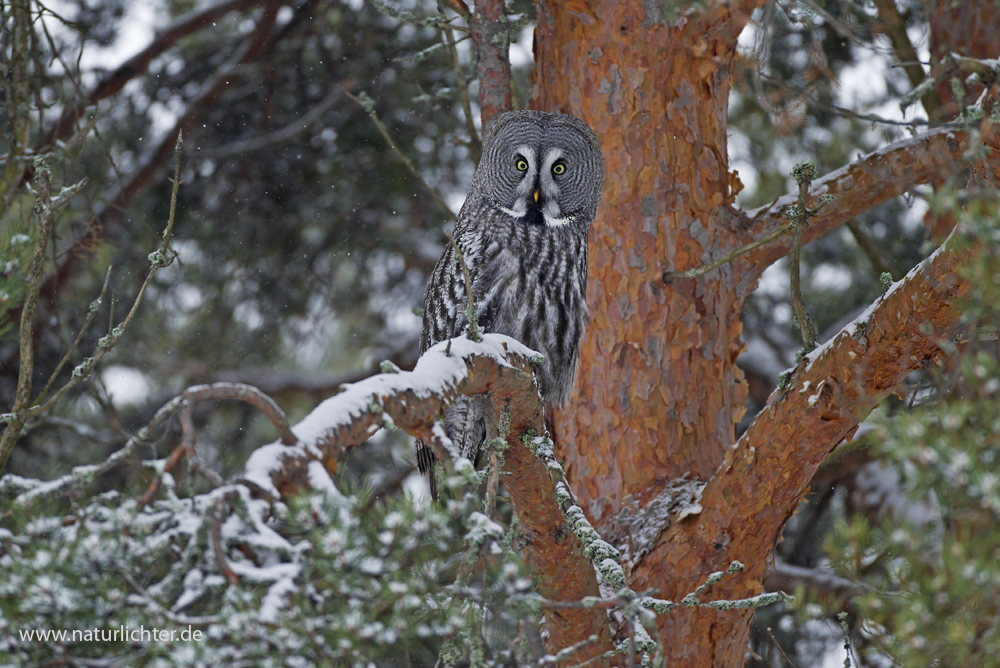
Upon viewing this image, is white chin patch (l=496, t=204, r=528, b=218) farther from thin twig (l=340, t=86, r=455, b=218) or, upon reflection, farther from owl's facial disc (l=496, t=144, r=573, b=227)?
thin twig (l=340, t=86, r=455, b=218)

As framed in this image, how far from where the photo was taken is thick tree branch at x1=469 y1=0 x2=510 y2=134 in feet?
10.1

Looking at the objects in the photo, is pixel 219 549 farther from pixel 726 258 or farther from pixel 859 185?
pixel 859 185

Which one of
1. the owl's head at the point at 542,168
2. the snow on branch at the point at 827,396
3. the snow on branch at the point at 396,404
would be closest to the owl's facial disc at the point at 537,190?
the owl's head at the point at 542,168

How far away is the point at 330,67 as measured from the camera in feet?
15.4

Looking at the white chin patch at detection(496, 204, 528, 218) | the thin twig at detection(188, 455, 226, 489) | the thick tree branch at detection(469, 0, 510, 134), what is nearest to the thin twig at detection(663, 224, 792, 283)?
the white chin patch at detection(496, 204, 528, 218)

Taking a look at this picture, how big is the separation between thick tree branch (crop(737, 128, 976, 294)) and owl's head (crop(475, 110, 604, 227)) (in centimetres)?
55

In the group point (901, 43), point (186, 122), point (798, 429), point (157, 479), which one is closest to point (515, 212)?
point (798, 429)

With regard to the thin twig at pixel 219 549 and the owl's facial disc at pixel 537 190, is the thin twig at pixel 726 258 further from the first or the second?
the thin twig at pixel 219 549

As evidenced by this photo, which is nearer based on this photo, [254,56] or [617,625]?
[617,625]

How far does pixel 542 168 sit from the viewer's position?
325 centimetres

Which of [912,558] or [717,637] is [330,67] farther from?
[912,558]

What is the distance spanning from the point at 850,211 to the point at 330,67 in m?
2.90

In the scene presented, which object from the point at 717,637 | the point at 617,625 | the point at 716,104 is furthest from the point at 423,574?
the point at 716,104

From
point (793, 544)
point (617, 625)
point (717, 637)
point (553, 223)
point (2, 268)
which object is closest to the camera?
point (2, 268)
